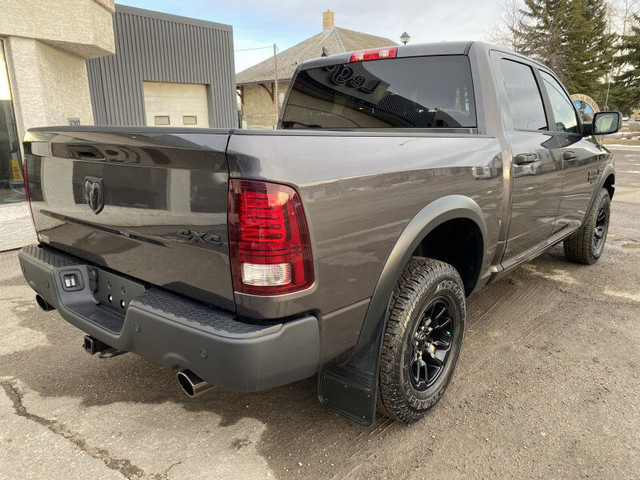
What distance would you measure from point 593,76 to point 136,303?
1857 inches

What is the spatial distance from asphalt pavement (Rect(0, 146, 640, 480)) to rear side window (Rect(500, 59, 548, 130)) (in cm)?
150

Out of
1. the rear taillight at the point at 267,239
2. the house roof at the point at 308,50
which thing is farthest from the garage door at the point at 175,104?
the house roof at the point at 308,50

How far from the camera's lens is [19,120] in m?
6.98

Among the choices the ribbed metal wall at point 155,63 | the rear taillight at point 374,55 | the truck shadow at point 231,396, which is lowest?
the truck shadow at point 231,396

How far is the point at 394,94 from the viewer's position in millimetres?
3111

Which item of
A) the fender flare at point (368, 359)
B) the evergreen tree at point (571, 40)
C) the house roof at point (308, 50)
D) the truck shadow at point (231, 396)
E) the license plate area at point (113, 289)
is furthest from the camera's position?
the evergreen tree at point (571, 40)

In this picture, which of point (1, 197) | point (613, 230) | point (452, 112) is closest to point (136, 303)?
point (452, 112)

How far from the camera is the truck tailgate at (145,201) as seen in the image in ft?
5.51

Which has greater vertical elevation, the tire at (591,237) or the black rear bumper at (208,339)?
the black rear bumper at (208,339)

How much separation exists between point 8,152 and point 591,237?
314 inches

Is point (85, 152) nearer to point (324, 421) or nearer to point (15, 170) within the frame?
point (324, 421)

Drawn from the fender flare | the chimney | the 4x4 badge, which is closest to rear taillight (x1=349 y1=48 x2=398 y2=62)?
the fender flare

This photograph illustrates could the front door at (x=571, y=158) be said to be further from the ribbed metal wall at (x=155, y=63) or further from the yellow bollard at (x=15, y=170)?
the ribbed metal wall at (x=155, y=63)

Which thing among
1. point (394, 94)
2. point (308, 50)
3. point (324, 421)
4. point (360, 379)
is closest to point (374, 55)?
point (394, 94)
